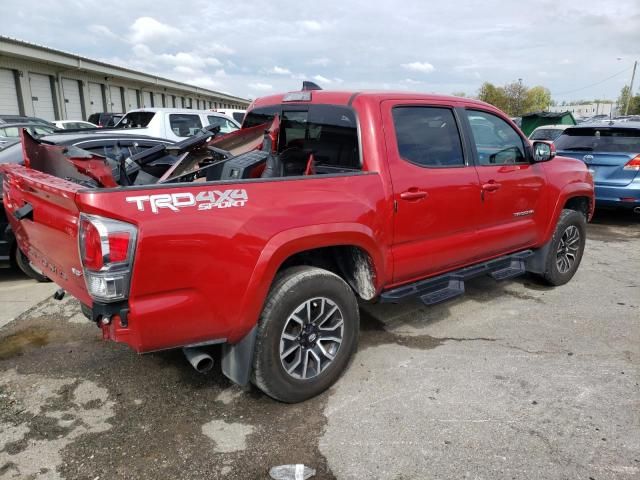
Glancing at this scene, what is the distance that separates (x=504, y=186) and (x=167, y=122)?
326 inches

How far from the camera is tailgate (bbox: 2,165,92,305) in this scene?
2.44m

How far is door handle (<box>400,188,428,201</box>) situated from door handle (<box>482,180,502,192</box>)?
2.51 ft

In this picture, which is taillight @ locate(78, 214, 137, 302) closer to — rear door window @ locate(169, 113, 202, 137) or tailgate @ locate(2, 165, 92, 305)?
tailgate @ locate(2, 165, 92, 305)

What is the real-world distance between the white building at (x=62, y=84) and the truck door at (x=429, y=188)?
70.8 feet

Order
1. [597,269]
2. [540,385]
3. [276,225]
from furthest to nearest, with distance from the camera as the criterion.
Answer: [597,269]
[540,385]
[276,225]

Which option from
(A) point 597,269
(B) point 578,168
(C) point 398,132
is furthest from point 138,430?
(A) point 597,269

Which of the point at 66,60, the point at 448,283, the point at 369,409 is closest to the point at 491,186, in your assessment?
the point at 448,283

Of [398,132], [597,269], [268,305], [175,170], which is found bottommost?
[597,269]

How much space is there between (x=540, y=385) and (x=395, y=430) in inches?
46.2

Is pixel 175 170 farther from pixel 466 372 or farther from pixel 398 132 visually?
pixel 466 372

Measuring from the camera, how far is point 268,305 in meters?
2.77

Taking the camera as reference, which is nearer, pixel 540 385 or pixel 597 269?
pixel 540 385

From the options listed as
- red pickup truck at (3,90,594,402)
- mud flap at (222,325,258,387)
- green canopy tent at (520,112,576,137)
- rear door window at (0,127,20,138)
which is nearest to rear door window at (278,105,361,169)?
red pickup truck at (3,90,594,402)

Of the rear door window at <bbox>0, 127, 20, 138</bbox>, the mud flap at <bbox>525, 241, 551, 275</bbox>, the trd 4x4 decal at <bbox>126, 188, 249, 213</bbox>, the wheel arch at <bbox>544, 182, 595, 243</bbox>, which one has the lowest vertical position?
the mud flap at <bbox>525, 241, 551, 275</bbox>
